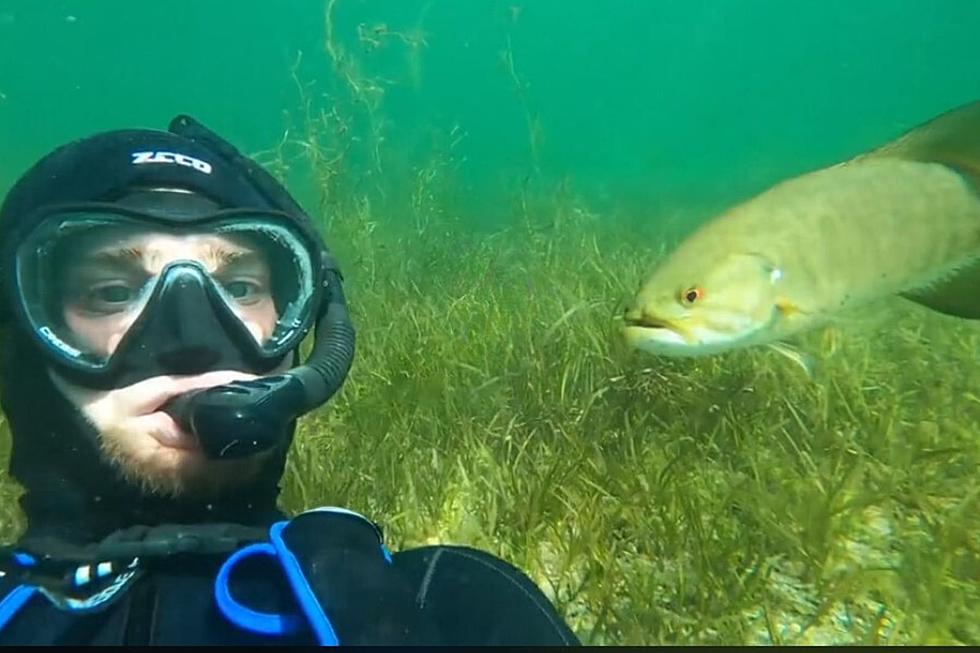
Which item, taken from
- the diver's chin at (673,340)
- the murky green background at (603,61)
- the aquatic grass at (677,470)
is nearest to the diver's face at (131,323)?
the aquatic grass at (677,470)

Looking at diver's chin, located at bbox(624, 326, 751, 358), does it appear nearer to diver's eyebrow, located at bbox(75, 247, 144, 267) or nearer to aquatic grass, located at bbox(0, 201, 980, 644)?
aquatic grass, located at bbox(0, 201, 980, 644)

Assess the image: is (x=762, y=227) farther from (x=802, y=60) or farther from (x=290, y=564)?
(x=802, y=60)

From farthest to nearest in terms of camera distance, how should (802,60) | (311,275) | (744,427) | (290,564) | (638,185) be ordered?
1. (802,60)
2. (638,185)
3. (744,427)
4. (311,275)
5. (290,564)

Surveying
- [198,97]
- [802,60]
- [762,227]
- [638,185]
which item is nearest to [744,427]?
[762,227]

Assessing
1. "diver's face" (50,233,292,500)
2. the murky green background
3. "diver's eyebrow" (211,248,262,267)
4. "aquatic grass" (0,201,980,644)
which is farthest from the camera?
the murky green background

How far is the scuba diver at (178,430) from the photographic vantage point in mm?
1774

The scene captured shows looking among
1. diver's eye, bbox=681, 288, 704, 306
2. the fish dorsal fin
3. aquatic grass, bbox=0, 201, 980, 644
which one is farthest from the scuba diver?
the fish dorsal fin

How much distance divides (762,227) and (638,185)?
21.8m

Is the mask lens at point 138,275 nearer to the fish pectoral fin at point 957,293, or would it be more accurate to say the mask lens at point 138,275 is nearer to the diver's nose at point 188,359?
the diver's nose at point 188,359

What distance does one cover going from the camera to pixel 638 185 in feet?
79.6

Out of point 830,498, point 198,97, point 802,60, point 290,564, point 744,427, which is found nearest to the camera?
point 290,564

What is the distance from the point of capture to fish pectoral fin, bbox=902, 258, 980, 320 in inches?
122

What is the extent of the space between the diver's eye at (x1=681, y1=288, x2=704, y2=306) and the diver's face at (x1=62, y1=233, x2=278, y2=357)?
1.46m

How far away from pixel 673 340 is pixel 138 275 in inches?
70.6
